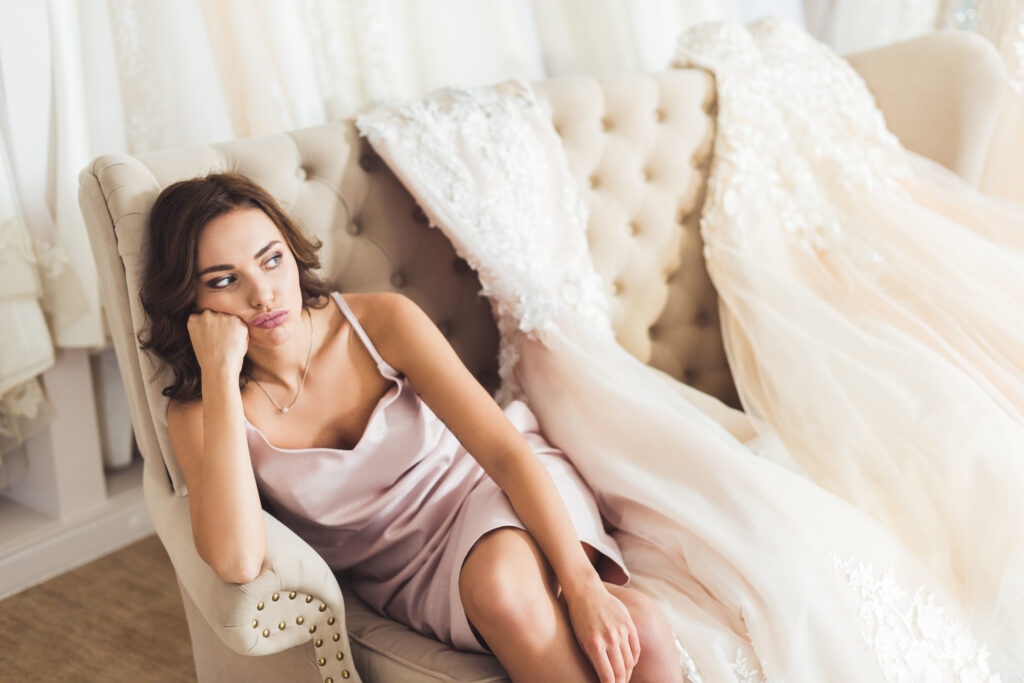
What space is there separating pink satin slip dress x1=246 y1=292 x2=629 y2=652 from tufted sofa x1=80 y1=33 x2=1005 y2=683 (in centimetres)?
6

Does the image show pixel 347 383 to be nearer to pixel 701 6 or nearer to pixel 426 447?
pixel 426 447

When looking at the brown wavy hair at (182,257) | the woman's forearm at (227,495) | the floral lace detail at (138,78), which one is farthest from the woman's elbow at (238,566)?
the floral lace detail at (138,78)

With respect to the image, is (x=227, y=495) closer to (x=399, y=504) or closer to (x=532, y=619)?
(x=399, y=504)

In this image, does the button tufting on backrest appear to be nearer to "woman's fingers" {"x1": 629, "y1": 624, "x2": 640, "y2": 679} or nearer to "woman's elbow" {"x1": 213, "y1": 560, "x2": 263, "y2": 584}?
"woman's fingers" {"x1": 629, "y1": 624, "x2": 640, "y2": 679}

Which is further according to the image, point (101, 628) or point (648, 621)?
point (101, 628)

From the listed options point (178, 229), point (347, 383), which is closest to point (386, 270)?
point (347, 383)

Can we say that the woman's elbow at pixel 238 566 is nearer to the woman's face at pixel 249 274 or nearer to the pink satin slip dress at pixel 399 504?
the pink satin slip dress at pixel 399 504

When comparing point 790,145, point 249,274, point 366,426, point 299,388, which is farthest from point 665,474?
point 790,145

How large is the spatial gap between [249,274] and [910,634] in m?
1.06

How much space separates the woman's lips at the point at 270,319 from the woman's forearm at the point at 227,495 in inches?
3.5

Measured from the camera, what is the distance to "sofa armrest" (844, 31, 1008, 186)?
6.62ft

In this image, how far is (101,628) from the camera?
1.83 m

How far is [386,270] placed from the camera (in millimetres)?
1589

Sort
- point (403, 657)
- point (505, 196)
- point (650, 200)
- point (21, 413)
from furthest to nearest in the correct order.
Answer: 1. point (650, 200)
2. point (21, 413)
3. point (505, 196)
4. point (403, 657)
